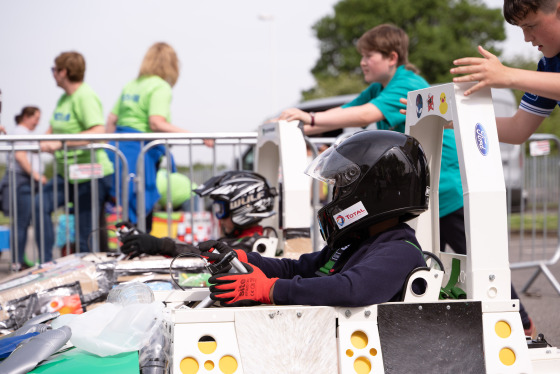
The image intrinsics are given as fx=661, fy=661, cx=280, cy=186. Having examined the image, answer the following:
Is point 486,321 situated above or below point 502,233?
below

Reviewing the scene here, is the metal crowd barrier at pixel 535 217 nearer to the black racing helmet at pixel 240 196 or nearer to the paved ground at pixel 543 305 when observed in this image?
the paved ground at pixel 543 305

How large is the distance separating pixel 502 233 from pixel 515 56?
133 feet

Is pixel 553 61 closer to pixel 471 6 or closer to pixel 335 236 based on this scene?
pixel 335 236

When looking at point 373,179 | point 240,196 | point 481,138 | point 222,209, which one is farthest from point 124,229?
point 481,138

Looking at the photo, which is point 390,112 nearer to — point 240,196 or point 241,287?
point 240,196

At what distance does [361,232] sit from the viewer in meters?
2.89

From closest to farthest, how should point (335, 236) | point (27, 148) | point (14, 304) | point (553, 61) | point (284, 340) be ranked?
1. point (284, 340)
2. point (335, 236)
3. point (553, 61)
4. point (14, 304)
5. point (27, 148)

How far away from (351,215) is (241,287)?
0.57 meters

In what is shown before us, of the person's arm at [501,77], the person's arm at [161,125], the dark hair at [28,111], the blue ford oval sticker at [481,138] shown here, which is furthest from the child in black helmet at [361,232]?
the dark hair at [28,111]

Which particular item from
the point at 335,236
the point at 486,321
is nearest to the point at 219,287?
the point at 335,236

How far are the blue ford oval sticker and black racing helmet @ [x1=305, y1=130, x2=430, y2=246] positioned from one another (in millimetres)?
253

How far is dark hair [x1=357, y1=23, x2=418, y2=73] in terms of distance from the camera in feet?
16.0

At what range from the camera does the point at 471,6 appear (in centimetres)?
4216

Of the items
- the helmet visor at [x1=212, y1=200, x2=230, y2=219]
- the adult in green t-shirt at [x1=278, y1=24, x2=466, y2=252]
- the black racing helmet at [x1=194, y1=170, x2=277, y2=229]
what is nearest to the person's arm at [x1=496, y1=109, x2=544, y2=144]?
the adult in green t-shirt at [x1=278, y1=24, x2=466, y2=252]
